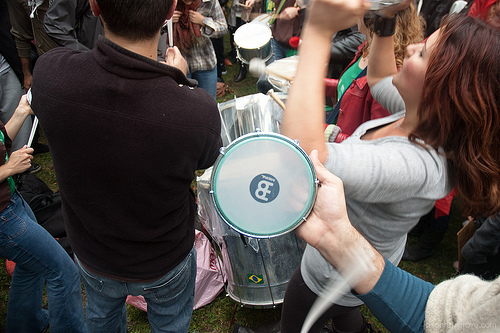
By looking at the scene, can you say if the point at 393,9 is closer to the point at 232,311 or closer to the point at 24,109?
the point at 24,109

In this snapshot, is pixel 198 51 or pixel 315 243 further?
pixel 198 51

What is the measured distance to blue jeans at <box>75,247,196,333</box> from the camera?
1444 millimetres

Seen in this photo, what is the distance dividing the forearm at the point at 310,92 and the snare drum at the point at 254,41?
8.63 feet

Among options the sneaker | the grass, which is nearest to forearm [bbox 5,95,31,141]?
the grass

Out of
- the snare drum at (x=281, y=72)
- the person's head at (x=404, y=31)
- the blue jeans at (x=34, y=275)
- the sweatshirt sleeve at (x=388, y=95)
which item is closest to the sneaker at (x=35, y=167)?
the blue jeans at (x=34, y=275)

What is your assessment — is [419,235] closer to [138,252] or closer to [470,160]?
[470,160]

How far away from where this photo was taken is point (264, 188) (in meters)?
0.99

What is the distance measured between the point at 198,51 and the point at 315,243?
2832 mm

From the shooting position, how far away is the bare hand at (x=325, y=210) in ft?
3.10

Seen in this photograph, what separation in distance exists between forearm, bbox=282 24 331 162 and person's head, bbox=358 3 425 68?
4.24ft

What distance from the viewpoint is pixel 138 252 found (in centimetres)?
133

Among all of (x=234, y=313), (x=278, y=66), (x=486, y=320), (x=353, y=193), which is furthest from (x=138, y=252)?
(x=278, y=66)

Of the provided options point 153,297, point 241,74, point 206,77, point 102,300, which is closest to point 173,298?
point 153,297

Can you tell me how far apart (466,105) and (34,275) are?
2.08 m
